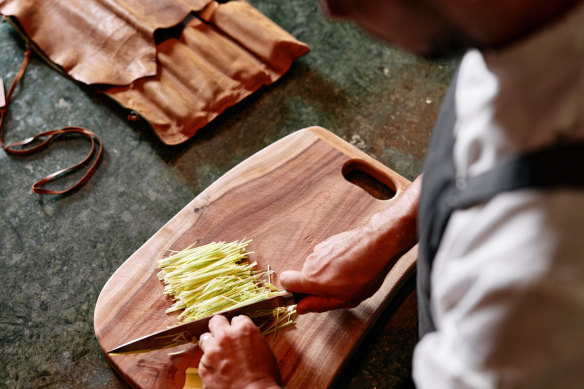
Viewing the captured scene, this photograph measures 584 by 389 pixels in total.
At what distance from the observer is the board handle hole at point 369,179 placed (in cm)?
209

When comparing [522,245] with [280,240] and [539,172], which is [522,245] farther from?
[280,240]

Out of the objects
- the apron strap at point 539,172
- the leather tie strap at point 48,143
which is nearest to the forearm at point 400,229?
the apron strap at point 539,172

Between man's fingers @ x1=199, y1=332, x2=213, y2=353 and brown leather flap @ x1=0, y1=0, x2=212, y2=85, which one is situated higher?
brown leather flap @ x1=0, y1=0, x2=212, y2=85

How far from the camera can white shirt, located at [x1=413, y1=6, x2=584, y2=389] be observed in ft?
2.54

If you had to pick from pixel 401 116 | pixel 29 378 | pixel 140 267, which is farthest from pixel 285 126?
pixel 29 378

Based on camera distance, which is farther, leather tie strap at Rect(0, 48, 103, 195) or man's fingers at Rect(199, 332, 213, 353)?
leather tie strap at Rect(0, 48, 103, 195)

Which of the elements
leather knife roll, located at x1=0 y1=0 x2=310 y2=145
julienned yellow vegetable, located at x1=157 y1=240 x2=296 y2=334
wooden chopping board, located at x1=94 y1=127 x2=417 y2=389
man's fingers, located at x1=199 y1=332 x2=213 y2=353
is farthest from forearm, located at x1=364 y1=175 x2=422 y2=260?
leather knife roll, located at x1=0 y1=0 x2=310 y2=145

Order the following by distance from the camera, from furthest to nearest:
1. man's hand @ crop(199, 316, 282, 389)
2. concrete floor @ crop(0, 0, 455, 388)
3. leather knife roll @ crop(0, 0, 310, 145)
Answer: leather knife roll @ crop(0, 0, 310, 145) < concrete floor @ crop(0, 0, 455, 388) < man's hand @ crop(199, 316, 282, 389)

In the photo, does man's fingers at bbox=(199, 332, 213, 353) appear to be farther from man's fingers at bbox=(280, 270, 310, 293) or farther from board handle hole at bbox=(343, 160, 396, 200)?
board handle hole at bbox=(343, 160, 396, 200)

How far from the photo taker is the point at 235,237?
1888mm

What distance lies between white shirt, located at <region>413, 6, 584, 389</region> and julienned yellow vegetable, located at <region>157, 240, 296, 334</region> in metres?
0.87

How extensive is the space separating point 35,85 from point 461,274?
2404 millimetres

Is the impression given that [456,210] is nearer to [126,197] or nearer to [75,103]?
[126,197]

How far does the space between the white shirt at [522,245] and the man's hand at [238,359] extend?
0.68 meters
